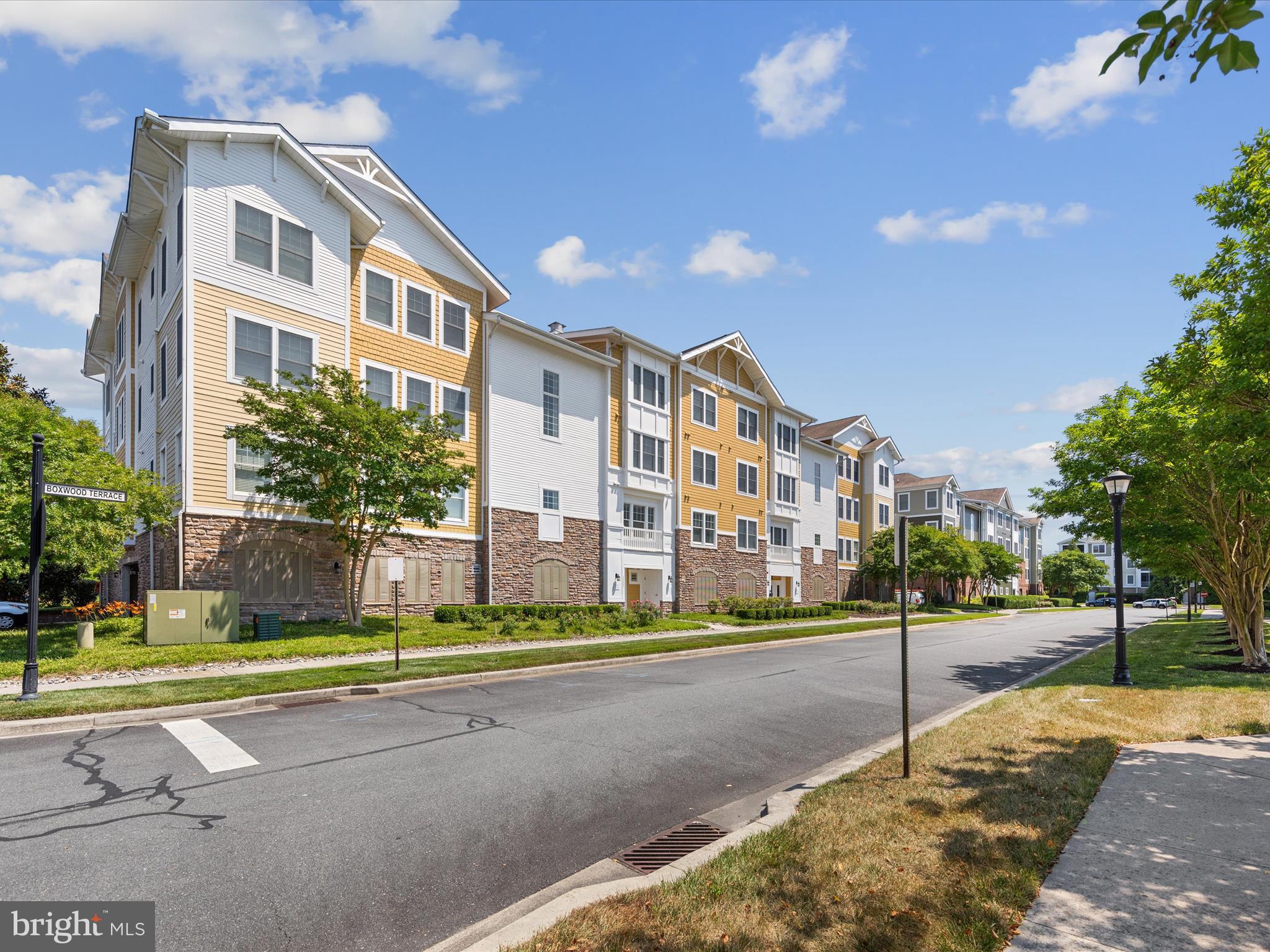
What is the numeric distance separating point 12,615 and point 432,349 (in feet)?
58.8

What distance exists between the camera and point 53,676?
14273 millimetres

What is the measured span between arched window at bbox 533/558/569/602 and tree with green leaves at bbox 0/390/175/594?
13.3 meters

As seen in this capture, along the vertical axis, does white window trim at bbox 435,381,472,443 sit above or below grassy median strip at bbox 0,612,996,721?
above

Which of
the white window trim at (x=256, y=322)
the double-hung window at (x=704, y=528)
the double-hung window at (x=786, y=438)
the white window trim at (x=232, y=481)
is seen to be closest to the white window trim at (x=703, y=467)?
the double-hung window at (x=704, y=528)

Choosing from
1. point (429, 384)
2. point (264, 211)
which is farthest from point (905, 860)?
point (264, 211)

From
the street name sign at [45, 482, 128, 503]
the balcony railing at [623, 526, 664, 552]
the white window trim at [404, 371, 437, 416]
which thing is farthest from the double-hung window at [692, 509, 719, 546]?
the street name sign at [45, 482, 128, 503]

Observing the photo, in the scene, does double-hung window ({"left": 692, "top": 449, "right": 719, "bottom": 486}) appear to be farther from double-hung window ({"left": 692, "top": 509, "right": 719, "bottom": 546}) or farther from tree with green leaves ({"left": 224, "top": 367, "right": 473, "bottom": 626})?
tree with green leaves ({"left": 224, "top": 367, "right": 473, "bottom": 626})

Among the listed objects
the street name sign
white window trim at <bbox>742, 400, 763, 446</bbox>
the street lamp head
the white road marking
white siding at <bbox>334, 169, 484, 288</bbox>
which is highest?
white siding at <bbox>334, 169, 484, 288</bbox>

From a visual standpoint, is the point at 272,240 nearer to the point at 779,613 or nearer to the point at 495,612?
the point at 495,612

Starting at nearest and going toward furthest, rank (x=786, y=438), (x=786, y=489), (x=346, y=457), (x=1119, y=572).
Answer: (x=1119, y=572) → (x=346, y=457) → (x=786, y=489) → (x=786, y=438)

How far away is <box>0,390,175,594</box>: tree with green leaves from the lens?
16094mm

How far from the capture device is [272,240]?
23281mm

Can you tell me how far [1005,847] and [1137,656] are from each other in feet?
64.0

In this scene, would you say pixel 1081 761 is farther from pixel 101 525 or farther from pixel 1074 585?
pixel 1074 585
